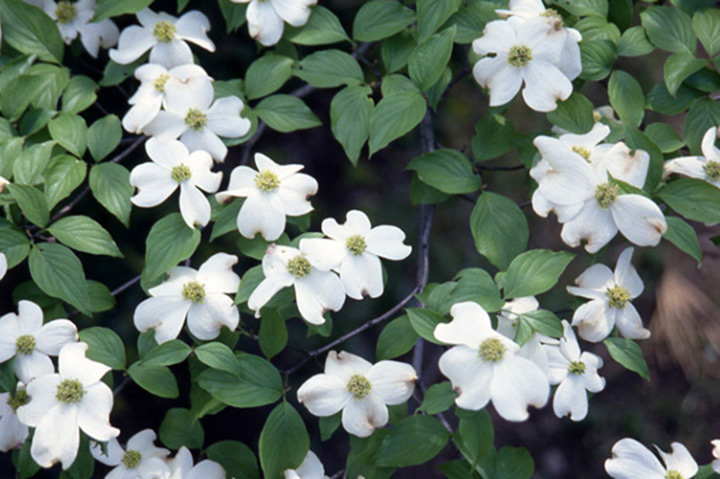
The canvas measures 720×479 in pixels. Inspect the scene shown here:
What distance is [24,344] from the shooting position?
92cm

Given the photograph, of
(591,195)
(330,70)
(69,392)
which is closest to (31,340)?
(69,392)

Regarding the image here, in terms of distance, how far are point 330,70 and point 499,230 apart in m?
0.41

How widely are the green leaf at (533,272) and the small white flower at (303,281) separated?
0.84 feet

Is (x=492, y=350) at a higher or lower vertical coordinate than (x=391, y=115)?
lower

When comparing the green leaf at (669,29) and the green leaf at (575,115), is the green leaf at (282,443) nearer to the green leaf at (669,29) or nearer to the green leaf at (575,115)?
the green leaf at (575,115)

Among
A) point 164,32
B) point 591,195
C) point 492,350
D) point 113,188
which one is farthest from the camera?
point 164,32

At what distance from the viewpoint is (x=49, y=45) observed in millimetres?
1131

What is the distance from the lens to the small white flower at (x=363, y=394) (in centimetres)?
91

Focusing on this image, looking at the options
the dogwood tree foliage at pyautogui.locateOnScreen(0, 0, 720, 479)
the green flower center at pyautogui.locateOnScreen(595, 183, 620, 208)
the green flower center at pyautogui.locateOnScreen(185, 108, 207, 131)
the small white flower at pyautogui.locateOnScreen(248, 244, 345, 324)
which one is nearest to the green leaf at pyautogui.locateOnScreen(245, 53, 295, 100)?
the dogwood tree foliage at pyautogui.locateOnScreen(0, 0, 720, 479)

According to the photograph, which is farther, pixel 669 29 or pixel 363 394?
pixel 669 29

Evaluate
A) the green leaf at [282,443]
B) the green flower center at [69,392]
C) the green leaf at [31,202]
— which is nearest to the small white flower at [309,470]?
the green leaf at [282,443]

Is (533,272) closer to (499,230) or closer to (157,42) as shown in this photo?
(499,230)

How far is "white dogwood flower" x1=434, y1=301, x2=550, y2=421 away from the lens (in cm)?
81

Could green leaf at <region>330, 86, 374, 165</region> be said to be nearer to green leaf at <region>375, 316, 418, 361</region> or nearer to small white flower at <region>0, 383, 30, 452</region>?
green leaf at <region>375, 316, 418, 361</region>
